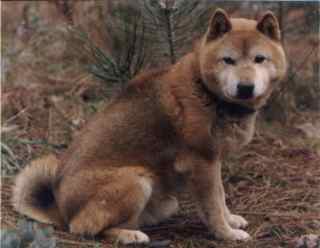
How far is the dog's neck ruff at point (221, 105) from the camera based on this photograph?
4684 millimetres

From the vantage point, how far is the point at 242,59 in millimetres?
4473

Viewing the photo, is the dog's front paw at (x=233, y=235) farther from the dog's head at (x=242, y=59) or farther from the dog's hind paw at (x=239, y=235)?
the dog's head at (x=242, y=59)

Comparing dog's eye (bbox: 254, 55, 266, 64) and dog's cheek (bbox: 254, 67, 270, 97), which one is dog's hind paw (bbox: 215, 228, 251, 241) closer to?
dog's cheek (bbox: 254, 67, 270, 97)

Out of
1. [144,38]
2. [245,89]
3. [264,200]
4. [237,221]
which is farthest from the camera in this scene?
[144,38]

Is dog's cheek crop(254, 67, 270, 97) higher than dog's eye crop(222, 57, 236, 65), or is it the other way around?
dog's eye crop(222, 57, 236, 65)

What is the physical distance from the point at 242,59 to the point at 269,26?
331mm

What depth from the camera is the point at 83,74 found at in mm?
7668

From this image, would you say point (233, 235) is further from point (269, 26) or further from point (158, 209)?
point (269, 26)

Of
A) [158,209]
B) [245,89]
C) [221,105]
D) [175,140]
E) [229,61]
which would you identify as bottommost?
[158,209]

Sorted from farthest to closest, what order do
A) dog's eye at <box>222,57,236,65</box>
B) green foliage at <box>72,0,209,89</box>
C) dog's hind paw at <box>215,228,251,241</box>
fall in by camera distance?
green foliage at <box>72,0,209,89</box> < dog's hind paw at <box>215,228,251,241</box> < dog's eye at <box>222,57,236,65</box>

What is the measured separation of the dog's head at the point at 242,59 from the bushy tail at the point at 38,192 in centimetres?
130

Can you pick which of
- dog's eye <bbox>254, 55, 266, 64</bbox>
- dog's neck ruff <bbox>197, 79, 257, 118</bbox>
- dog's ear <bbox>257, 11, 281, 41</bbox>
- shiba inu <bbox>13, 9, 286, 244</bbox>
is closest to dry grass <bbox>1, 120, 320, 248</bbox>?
shiba inu <bbox>13, 9, 286, 244</bbox>

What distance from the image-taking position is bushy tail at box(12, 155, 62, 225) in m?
5.04

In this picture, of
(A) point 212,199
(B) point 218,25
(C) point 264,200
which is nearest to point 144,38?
(B) point 218,25
